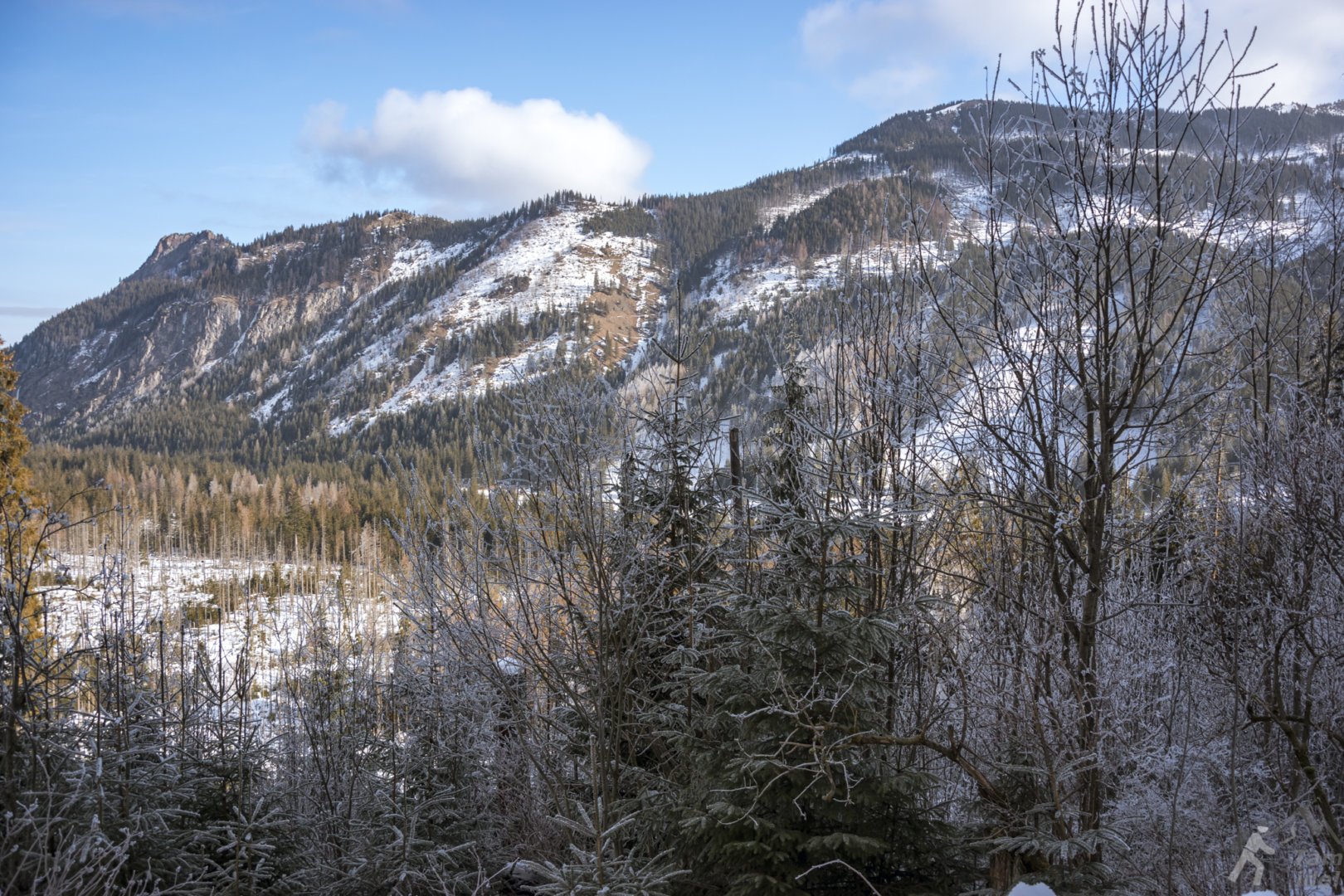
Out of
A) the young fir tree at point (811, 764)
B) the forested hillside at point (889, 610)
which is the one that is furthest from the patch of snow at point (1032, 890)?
the young fir tree at point (811, 764)

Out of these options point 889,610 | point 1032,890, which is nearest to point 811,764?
point 889,610

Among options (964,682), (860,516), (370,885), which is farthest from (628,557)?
(370,885)

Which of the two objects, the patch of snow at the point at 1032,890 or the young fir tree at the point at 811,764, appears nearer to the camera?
the patch of snow at the point at 1032,890

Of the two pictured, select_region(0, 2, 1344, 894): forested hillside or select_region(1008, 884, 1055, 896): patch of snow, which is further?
select_region(0, 2, 1344, 894): forested hillside

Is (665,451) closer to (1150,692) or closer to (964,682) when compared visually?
(964,682)

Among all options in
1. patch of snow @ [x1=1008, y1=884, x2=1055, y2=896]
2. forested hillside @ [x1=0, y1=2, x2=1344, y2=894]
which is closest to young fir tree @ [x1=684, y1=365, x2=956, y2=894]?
forested hillside @ [x1=0, y1=2, x2=1344, y2=894]

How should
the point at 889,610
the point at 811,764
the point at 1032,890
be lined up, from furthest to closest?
the point at 889,610 < the point at 811,764 < the point at 1032,890

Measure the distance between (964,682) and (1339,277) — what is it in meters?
7.32

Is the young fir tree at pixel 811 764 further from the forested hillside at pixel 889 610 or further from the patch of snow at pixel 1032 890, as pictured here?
the patch of snow at pixel 1032 890

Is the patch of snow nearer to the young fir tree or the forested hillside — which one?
the forested hillside

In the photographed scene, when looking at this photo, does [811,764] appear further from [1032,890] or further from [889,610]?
[1032,890]

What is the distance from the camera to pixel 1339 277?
895cm

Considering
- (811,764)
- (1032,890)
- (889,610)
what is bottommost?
(811,764)

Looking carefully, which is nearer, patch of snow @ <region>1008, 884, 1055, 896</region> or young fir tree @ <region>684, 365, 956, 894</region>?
patch of snow @ <region>1008, 884, 1055, 896</region>
